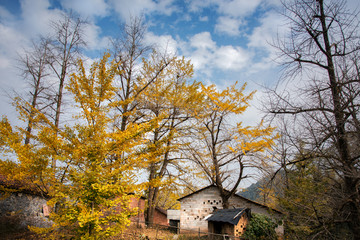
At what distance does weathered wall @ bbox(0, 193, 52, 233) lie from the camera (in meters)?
10.3

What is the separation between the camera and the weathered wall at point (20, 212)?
10.3 m

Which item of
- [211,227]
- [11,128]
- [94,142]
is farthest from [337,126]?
[211,227]

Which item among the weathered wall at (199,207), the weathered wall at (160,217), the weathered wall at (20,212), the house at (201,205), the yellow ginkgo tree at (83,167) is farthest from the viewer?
the weathered wall at (160,217)

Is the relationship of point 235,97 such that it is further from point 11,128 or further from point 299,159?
point 11,128

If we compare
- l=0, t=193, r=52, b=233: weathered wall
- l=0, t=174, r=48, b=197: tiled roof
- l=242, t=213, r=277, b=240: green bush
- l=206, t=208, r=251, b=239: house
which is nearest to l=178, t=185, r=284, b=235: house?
l=206, t=208, r=251, b=239: house

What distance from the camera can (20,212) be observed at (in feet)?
37.1

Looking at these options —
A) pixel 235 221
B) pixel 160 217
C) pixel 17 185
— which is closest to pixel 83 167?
pixel 17 185

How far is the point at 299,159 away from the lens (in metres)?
6.19

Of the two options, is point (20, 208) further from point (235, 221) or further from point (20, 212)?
point (235, 221)

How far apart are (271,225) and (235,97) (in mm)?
8470

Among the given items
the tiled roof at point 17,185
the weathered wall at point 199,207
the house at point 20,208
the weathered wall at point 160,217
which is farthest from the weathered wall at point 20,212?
the weathered wall at point 160,217

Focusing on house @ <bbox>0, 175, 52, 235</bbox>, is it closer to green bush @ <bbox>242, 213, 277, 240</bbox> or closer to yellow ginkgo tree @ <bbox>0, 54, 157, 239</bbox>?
yellow ginkgo tree @ <bbox>0, 54, 157, 239</bbox>

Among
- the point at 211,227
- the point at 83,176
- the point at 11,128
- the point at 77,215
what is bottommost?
the point at 211,227

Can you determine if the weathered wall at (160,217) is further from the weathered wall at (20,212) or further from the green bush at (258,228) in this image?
the weathered wall at (20,212)
